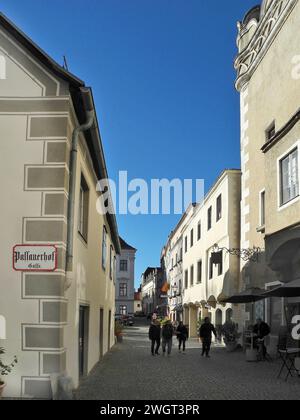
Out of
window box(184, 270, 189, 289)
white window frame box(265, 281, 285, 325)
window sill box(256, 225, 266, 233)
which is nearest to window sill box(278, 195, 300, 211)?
white window frame box(265, 281, 285, 325)

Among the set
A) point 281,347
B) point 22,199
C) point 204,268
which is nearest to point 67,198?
point 22,199

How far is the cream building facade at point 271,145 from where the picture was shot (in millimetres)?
15398

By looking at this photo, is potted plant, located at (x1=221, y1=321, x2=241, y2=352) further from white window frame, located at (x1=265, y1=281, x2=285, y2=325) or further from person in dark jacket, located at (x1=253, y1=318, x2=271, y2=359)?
person in dark jacket, located at (x1=253, y1=318, x2=271, y2=359)

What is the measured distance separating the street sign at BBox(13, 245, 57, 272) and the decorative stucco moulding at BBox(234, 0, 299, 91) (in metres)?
13.3

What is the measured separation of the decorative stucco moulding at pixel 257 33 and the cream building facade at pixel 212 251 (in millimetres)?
5330

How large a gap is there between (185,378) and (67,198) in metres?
6.49

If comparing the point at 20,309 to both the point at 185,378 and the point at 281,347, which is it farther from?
the point at 281,347

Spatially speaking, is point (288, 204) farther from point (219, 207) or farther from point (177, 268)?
point (177, 268)

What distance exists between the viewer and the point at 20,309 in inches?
378

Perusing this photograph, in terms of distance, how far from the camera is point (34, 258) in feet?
31.8

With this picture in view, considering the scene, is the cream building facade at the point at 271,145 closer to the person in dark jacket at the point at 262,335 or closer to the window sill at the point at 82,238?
the person in dark jacket at the point at 262,335

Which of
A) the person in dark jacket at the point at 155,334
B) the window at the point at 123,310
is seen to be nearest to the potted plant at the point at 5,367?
the person in dark jacket at the point at 155,334

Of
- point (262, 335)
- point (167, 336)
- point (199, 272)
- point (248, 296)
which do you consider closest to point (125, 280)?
point (199, 272)

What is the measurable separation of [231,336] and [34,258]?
1572 centimetres
